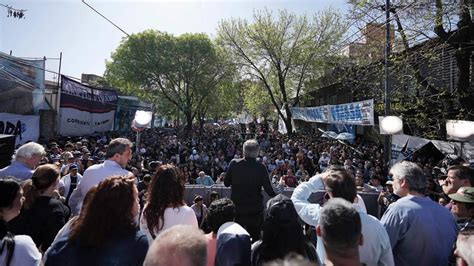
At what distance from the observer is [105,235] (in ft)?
5.84

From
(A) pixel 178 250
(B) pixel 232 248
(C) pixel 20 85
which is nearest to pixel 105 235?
(A) pixel 178 250

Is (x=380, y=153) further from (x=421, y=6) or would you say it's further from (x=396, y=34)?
(x=421, y=6)

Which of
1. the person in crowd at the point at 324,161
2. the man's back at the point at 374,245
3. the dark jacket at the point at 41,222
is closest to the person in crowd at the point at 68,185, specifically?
the dark jacket at the point at 41,222

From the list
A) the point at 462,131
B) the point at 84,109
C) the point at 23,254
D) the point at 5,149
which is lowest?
the point at 23,254

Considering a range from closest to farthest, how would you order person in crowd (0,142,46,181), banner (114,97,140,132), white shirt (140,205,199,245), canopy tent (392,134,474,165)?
white shirt (140,205,199,245)
person in crowd (0,142,46,181)
canopy tent (392,134,474,165)
banner (114,97,140,132)

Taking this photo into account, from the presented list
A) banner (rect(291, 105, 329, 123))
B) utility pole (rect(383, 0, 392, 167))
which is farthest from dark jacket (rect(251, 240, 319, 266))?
banner (rect(291, 105, 329, 123))

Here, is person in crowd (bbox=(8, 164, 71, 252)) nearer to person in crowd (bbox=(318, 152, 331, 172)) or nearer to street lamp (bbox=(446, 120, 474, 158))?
street lamp (bbox=(446, 120, 474, 158))

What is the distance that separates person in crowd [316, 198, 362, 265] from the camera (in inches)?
65.4

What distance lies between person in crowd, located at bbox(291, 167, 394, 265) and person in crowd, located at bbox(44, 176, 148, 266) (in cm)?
113

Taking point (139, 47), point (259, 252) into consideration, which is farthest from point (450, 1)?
point (139, 47)

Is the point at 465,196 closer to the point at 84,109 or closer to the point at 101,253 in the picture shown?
the point at 101,253

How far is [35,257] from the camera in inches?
79.0

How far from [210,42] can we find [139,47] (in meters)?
6.12

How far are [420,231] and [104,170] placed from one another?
2.79 m
